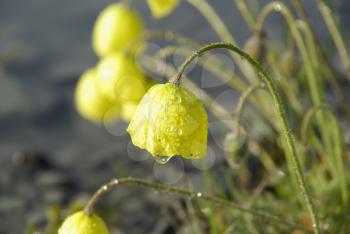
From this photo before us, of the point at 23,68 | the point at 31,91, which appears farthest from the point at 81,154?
the point at 23,68

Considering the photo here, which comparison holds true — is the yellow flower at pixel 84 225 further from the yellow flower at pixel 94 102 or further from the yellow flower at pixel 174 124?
the yellow flower at pixel 94 102

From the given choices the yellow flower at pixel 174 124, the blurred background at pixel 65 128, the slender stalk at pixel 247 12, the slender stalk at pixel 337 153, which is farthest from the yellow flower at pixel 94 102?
the yellow flower at pixel 174 124

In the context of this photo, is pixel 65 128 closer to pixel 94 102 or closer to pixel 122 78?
pixel 94 102

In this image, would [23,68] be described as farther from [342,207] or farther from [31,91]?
[342,207]

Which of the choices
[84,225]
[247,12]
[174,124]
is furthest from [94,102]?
[174,124]

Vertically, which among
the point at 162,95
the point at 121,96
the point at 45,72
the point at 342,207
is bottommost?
the point at 342,207

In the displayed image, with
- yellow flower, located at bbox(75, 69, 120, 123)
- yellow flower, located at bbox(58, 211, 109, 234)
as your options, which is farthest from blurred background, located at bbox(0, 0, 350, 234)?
yellow flower, located at bbox(58, 211, 109, 234)
